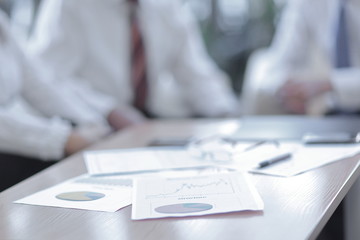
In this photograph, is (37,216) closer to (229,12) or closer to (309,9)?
(309,9)

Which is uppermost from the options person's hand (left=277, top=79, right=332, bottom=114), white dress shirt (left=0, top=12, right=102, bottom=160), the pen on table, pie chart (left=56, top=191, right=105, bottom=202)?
person's hand (left=277, top=79, right=332, bottom=114)

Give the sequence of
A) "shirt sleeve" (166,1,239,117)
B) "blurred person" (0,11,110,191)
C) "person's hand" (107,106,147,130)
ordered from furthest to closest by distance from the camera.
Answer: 1. "shirt sleeve" (166,1,239,117)
2. "person's hand" (107,106,147,130)
3. "blurred person" (0,11,110,191)

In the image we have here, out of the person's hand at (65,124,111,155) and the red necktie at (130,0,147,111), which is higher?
the red necktie at (130,0,147,111)

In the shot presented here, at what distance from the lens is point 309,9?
7.68 feet

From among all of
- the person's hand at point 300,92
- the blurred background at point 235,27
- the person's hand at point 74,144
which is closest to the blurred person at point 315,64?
the person's hand at point 300,92

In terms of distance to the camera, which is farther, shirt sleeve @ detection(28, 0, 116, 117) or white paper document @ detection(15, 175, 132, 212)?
shirt sleeve @ detection(28, 0, 116, 117)

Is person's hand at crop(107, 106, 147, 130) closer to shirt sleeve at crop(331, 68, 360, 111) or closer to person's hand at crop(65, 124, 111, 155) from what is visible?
person's hand at crop(65, 124, 111, 155)

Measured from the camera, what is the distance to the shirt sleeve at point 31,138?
1532 mm

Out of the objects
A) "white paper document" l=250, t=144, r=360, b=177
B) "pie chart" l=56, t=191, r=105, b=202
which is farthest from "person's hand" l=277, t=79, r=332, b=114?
"pie chart" l=56, t=191, r=105, b=202

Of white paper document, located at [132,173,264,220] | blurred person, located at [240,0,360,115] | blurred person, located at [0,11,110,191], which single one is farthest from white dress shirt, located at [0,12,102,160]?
blurred person, located at [240,0,360,115]

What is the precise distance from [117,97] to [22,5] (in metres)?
0.90

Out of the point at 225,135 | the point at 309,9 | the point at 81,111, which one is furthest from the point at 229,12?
the point at 225,135

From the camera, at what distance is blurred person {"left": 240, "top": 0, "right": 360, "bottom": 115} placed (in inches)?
80.6

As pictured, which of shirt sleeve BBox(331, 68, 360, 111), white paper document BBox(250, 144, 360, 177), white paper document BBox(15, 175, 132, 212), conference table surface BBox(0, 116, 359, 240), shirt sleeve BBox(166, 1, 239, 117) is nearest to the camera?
conference table surface BBox(0, 116, 359, 240)
